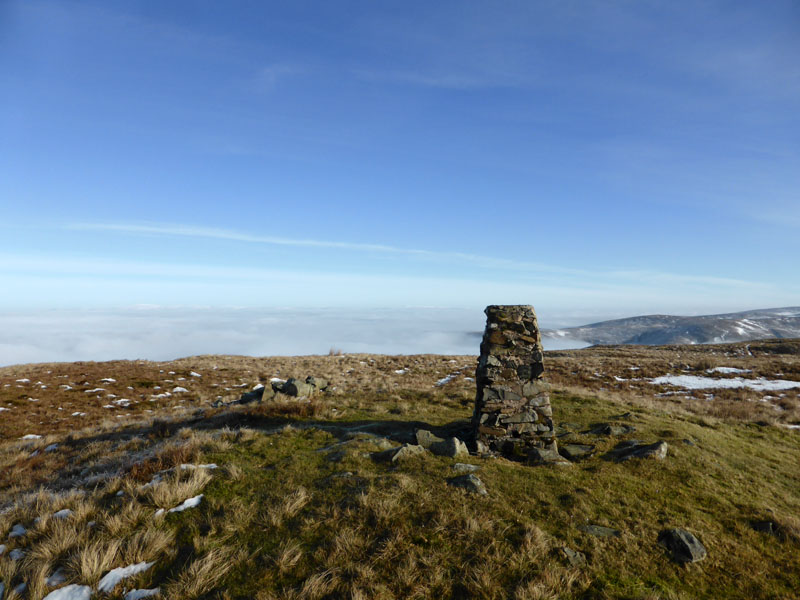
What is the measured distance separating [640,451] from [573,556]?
6229mm

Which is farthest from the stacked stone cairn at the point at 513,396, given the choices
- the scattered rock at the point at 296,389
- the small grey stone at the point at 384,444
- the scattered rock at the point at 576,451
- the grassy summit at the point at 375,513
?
the scattered rock at the point at 296,389

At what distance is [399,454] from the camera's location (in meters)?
9.70

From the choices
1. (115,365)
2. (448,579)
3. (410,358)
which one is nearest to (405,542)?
(448,579)

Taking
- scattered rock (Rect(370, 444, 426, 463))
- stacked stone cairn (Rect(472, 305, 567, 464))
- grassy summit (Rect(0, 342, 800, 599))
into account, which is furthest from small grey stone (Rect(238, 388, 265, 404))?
stacked stone cairn (Rect(472, 305, 567, 464))

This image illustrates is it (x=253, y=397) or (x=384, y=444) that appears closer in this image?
(x=384, y=444)

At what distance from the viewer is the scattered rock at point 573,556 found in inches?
227

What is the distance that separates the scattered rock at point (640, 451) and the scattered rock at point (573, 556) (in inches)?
209

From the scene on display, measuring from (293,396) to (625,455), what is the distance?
48.6ft

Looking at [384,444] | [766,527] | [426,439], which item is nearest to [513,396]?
[426,439]

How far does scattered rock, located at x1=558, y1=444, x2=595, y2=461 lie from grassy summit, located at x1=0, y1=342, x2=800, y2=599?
42 centimetres

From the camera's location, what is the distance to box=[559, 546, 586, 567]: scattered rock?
5.78 metres

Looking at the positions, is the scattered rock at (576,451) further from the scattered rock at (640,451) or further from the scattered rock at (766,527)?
the scattered rock at (766,527)

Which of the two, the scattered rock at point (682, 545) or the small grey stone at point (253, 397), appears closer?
the scattered rock at point (682, 545)

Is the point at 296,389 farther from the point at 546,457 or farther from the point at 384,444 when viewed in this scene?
the point at 546,457
